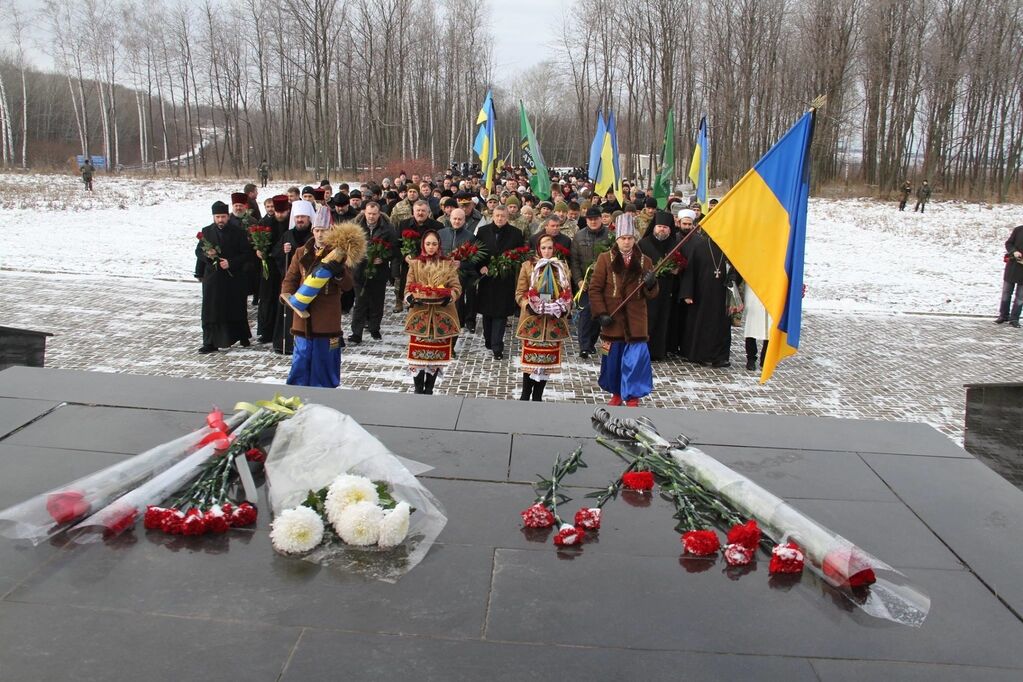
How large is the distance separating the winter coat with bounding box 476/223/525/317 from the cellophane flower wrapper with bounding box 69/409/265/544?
700cm

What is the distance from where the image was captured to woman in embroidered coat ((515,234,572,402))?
7.86 meters

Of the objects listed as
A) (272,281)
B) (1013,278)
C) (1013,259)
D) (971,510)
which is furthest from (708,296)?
(971,510)

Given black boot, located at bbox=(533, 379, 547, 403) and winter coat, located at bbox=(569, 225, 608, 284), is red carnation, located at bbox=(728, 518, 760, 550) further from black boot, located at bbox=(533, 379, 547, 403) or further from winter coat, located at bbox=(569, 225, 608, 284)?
winter coat, located at bbox=(569, 225, 608, 284)

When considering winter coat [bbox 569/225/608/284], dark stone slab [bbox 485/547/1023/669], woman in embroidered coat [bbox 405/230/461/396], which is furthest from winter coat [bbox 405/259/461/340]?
dark stone slab [bbox 485/547/1023/669]

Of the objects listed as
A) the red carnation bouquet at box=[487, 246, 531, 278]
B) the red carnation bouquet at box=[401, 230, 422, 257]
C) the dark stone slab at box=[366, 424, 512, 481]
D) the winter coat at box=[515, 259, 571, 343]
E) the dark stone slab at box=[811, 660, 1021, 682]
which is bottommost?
the dark stone slab at box=[811, 660, 1021, 682]

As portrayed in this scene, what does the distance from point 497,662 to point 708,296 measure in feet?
27.4

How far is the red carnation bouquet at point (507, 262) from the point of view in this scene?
1057cm

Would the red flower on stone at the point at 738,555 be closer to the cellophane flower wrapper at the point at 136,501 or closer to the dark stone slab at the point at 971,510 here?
the dark stone slab at the point at 971,510

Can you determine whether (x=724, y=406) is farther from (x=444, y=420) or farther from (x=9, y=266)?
(x=9, y=266)

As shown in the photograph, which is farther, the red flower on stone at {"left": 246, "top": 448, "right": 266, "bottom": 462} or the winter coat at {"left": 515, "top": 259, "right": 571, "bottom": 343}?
the winter coat at {"left": 515, "top": 259, "right": 571, "bottom": 343}

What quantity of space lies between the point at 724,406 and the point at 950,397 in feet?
8.84

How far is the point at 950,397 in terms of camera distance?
9234 millimetres

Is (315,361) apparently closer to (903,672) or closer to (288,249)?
(288,249)

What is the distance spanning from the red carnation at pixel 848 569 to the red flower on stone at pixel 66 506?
2.91 m
